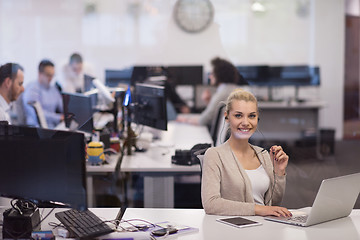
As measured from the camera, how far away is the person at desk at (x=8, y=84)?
11.3ft

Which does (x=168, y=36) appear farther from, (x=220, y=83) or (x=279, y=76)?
(x=220, y=83)

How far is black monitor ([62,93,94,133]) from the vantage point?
4160 millimetres

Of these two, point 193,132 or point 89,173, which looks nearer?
point 89,173

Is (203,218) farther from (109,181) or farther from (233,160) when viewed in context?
(109,181)

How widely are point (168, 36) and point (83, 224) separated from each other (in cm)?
657

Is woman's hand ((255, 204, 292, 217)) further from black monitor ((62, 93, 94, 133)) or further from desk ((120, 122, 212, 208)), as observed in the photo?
black monitor ((62, 93, 94, 133))

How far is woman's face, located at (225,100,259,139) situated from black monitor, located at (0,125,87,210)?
3.01 ft

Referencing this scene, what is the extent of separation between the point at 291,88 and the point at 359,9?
1701 millimetres

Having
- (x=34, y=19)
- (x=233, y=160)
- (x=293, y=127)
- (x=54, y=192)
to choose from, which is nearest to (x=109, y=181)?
(x=233, y=160)

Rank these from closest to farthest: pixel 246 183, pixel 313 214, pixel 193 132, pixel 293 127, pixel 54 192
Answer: pixel 54 192, pixel 313 214, pixel 246 183, pixel 193 132, pixel 293 127

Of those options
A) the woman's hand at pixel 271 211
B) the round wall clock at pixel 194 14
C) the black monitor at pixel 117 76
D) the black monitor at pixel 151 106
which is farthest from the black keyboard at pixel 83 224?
the round wall clock at pixel 194 14

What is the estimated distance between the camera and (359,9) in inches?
327

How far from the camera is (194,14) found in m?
8.34

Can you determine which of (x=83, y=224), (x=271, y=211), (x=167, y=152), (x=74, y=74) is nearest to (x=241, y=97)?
(x=271, y=211)
